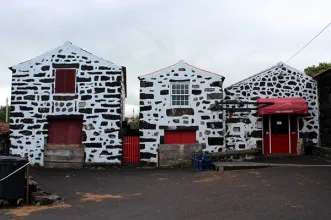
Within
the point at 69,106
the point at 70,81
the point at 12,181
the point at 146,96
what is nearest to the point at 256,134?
the point at 146,96

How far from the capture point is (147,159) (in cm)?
1641

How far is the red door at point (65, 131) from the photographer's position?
16594 mm

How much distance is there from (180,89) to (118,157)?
4.40m

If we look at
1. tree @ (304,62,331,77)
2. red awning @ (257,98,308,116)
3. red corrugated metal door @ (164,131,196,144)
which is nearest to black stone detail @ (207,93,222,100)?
red corrugated metal door @ (164,131,196,144)

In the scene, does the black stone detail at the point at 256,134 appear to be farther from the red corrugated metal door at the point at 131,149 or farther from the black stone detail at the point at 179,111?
the red corrugated metal door at the point at 131,149

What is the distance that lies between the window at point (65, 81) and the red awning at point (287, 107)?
9000 millimetres

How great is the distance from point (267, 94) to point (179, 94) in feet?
13.8

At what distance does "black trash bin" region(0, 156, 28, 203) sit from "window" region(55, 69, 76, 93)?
8457 millimetres

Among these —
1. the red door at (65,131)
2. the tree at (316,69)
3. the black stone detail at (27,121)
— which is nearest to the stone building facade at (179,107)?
the red door at (65,131)

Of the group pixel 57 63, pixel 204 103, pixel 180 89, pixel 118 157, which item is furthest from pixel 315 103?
pixel 57 63

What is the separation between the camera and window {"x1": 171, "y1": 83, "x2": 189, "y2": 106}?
16656 millimetres

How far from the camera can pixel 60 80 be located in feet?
54.8

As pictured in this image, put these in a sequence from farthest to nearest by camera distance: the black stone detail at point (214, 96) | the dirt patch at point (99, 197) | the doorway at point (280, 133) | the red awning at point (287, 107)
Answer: the black stone detail at point (214, 96), the doorway at point (280, 133), the red awning at point (287, 107), the dirt patch at point (99, 197)

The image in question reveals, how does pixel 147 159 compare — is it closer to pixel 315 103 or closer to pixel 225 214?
pixel 315 103
